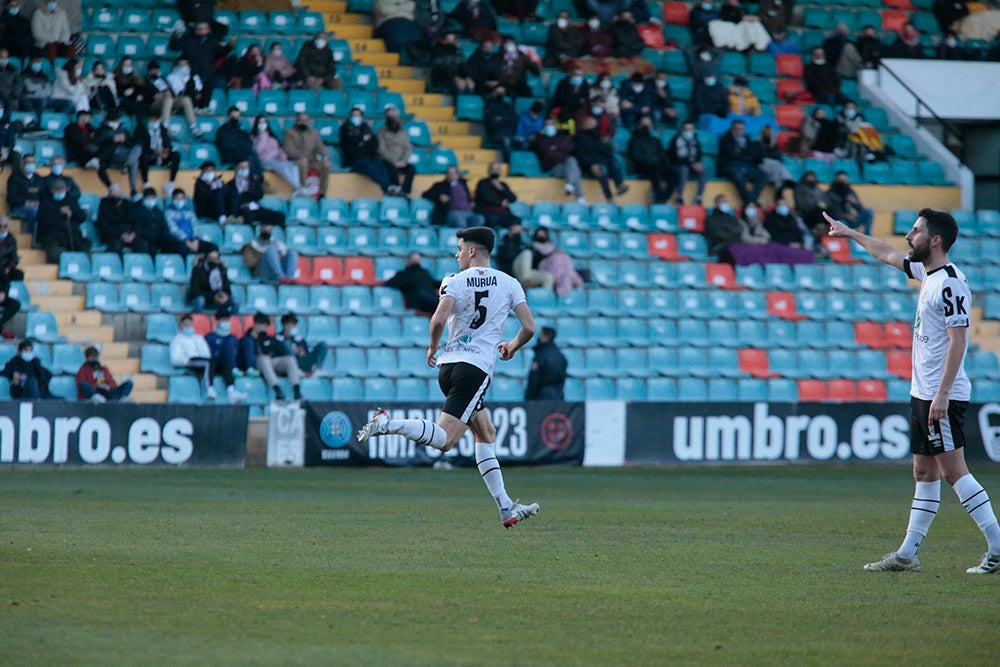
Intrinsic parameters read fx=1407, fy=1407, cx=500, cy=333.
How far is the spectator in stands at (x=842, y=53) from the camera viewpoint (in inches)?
1142

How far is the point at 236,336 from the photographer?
20672 millimetres

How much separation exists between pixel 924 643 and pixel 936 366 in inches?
108

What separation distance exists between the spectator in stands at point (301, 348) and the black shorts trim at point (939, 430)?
13.1 meters

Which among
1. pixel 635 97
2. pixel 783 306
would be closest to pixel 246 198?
pixel 635 97

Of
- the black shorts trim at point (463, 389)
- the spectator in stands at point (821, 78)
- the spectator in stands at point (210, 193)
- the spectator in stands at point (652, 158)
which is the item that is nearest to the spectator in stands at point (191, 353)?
the spectator in stands at point (210, 193)

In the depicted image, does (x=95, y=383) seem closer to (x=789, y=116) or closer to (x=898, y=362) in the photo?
(x=898, y=362)

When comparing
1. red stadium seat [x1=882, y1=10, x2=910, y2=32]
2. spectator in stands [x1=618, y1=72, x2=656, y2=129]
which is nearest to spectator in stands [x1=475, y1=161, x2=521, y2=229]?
spectator in stands [x1=618, y1=72, x2=656, y2=129]

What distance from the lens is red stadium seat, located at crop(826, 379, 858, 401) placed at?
23453 millimetres

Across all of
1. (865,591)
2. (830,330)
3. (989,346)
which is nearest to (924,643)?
(865,591)

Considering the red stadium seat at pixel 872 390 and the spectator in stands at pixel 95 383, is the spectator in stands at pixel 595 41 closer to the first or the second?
the red stadium seat at pixel 872 390

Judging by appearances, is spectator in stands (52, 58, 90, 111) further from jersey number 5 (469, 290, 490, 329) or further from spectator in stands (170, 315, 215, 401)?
jersey number 5 (469, 290, 490, 329)

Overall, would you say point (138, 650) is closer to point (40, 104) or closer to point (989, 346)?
point (40, 104)

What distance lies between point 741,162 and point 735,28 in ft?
13.9

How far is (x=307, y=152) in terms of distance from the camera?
77.5 feet
